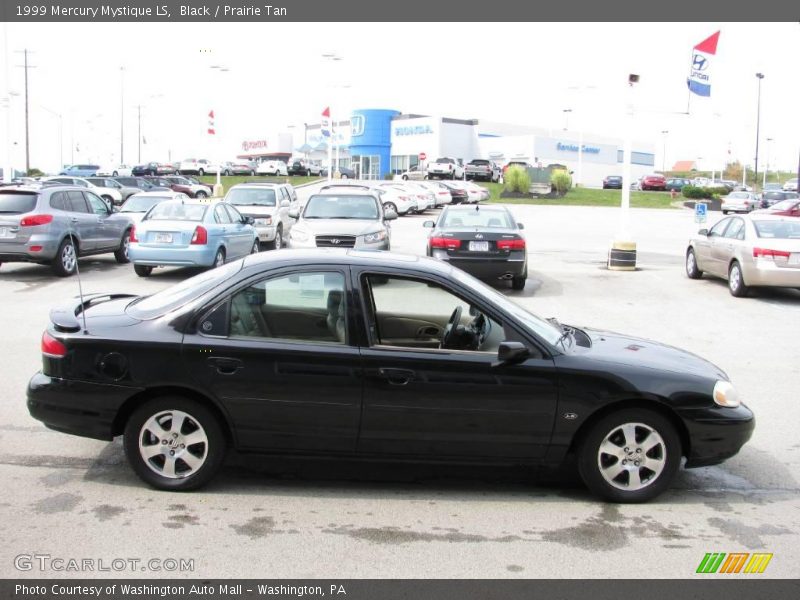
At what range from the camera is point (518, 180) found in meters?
59.6

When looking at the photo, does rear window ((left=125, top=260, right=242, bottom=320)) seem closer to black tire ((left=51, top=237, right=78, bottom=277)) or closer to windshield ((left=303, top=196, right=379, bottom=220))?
black tire ((left=51, top=237, right=78, bottom=277))

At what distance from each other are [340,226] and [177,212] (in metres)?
3.30

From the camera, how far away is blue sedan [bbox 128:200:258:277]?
1578 centimetres

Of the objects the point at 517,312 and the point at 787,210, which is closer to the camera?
the point at 517,312

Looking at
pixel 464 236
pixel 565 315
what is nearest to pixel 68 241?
pixel 464 236

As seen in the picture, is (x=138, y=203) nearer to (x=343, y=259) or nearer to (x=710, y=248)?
(x=710, y=248)

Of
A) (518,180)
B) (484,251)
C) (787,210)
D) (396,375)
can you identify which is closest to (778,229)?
(484,251)

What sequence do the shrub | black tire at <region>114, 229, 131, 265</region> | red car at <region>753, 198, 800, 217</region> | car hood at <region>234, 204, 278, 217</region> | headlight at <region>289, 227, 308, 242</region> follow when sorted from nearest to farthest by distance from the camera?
headlight at <region>289, 227, 308, 242</region> < black tire at <region>114, 229, 131, 265</region> < car hood at <region>234, 204, 278, 217</region> < red car at <region>753, 198, 800, 217</region> < the shrub

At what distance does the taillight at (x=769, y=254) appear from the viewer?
1390cm

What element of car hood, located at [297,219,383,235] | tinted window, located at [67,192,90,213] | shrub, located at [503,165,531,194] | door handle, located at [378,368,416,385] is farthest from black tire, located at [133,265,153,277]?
shrub, located at [503,165,531,194]

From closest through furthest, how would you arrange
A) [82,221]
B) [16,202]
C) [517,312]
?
[517,312] → [16,202] → [82,221]

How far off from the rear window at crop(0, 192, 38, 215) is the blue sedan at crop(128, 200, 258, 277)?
1.90 metres

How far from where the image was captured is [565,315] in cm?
1279

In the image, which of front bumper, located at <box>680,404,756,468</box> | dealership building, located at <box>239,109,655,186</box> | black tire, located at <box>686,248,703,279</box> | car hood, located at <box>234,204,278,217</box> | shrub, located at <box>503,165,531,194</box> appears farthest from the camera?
dealership building, located at <box>239,109,655,186</box>
